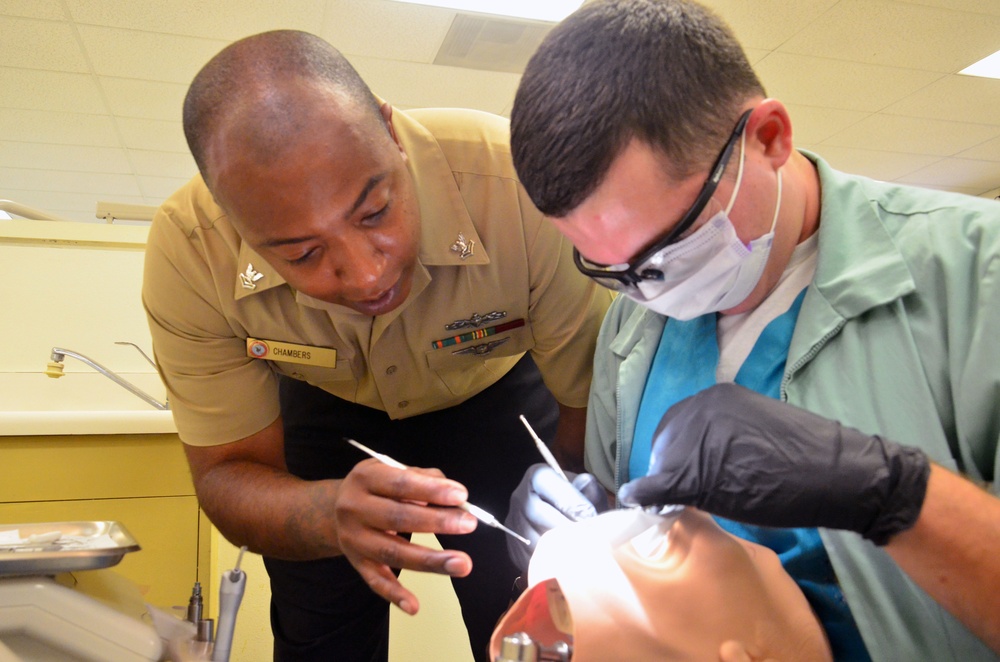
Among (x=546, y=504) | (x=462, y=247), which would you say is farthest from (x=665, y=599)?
(x=462, y=247)

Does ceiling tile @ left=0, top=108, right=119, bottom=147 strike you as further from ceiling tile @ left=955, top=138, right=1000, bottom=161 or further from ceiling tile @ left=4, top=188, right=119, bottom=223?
ceiling tile @ left=955, top=138, right=1000, bottom=161

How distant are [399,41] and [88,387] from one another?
81.9 inches

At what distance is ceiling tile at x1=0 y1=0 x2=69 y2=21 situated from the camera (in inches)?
117

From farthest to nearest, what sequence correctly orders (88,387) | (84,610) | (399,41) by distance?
(399,41) < (88,387) < (84,610)

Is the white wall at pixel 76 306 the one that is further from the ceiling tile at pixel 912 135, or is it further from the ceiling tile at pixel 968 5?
the ceiling tile at pixel 912 135

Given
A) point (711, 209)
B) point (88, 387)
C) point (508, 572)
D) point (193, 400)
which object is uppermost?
point (711, 209)

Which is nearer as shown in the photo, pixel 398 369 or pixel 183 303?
pixel 183 303

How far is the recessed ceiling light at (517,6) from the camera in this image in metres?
3.16

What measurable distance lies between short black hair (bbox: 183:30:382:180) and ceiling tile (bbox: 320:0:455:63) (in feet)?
7.24

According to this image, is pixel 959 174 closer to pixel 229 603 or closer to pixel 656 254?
pixel 656 254

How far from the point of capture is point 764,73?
3928 mm

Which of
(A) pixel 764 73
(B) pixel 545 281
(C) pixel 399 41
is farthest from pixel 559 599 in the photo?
(A) pixel 764 73

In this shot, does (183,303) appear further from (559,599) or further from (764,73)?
(764,73)

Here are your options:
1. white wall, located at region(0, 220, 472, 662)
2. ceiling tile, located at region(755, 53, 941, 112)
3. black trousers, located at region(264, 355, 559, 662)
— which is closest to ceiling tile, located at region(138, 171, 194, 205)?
white wall, located at region(0, 220, 472, 662)
